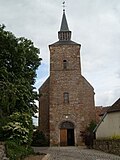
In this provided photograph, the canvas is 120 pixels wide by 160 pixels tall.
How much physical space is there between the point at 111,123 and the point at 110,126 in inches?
18.0

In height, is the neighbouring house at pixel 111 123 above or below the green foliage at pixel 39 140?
above

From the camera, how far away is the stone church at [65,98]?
37.8 m

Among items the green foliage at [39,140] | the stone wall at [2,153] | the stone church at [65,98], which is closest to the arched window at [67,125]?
the stone church at [65,98]

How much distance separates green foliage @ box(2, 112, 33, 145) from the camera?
19.5m

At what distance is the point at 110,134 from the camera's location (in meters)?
26.8

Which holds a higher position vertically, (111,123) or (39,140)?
(111,123)

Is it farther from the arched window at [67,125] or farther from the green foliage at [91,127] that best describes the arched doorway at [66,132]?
the green foliage at [91,127]

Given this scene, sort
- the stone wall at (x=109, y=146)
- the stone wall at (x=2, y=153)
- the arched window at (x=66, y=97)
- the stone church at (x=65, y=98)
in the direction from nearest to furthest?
1. the stone wall at (x=2, y=153)
2. the stone wall at (x=109, y=146)
3. the stone church at (x=65, y=98)
4. the arched window at (x=66, y=97)

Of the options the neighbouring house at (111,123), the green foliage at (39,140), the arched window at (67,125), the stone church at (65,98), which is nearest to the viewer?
the neighbouring house at (111,123)

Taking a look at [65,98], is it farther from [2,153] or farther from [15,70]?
[2,153]

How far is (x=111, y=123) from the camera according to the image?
26.5 meters

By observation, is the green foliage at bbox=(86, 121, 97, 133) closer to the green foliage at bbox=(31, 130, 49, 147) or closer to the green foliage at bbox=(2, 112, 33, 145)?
the green foliage at bbox=(31, 130, 49, 147)

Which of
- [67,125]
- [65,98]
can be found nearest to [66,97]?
[65,98]

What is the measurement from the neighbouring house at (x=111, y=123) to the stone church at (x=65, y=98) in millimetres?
9194
